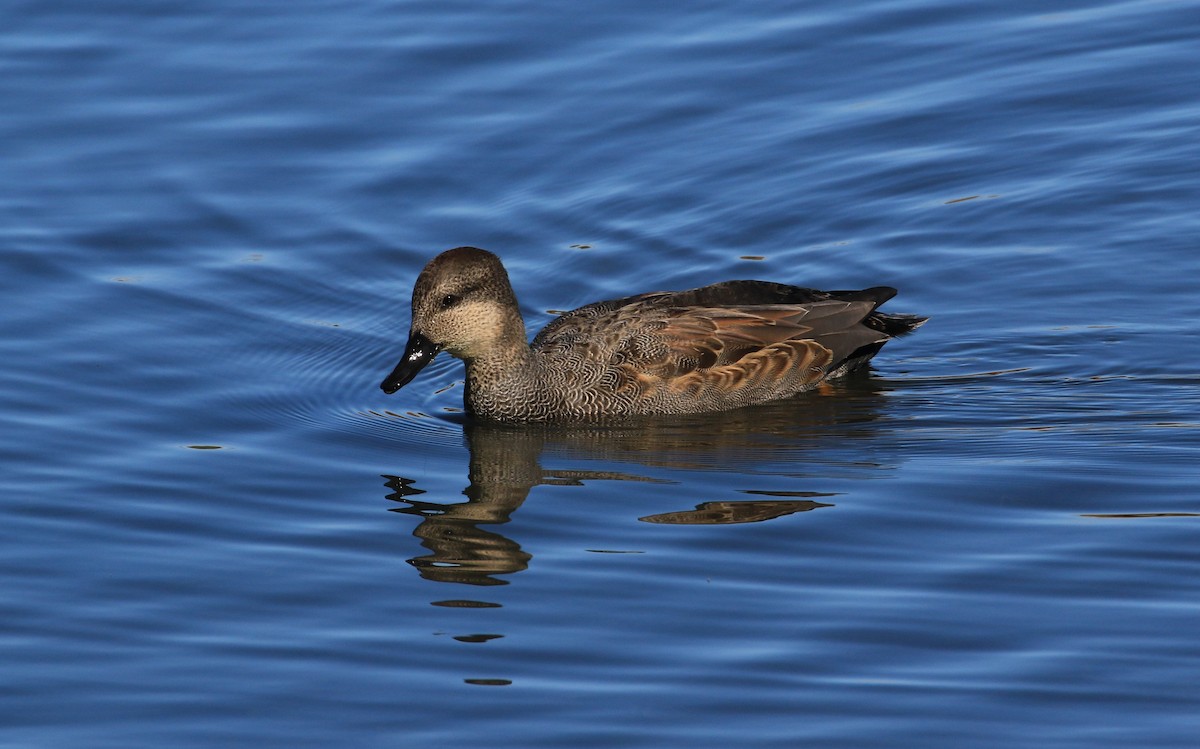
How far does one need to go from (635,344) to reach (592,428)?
2.06 ft

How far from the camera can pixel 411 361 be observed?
39.1ft

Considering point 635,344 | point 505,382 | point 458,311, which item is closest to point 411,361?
point 458,311

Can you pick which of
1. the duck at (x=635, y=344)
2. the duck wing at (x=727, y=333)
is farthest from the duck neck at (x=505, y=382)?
the duck wing at (x=727, y=333)

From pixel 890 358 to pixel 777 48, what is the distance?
491 cm

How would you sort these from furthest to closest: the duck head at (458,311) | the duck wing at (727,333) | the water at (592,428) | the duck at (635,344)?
the duck wing at (727,333) → the duck at (635,344) → the duck head at (458,311) → the water at (592,428)

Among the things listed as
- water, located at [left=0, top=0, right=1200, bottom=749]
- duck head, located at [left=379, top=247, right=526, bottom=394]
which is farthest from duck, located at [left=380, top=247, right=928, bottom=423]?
water, located at [left=0, top=0, right=1200, bottom=749]

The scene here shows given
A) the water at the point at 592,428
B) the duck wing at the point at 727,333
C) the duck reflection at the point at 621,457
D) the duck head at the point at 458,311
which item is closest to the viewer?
the water at the point at 592,428

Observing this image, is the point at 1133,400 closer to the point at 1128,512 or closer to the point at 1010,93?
the point at 1128,512

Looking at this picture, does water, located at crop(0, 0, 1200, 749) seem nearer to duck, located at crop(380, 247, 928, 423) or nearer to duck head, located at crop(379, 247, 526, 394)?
duck, located at crop(380, 247, 928, 423)

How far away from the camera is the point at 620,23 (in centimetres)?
1769

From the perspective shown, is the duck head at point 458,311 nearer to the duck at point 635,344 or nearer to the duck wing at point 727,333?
the duck at point 635,344

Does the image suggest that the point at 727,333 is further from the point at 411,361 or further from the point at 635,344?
the point at 411,361

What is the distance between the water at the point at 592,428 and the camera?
27.6 feet

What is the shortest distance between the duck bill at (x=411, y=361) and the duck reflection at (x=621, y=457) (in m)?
0.56
